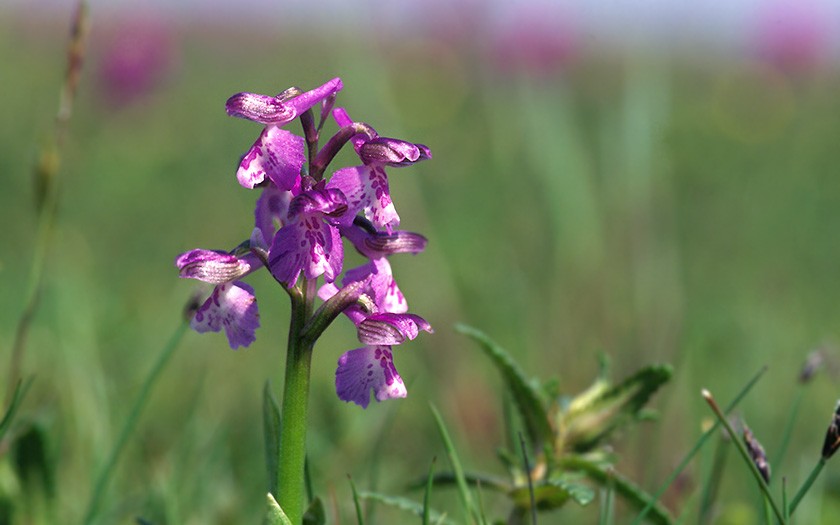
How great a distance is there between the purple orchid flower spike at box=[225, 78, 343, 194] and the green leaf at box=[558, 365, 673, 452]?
0.58m

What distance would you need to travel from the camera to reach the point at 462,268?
4164 millimetres

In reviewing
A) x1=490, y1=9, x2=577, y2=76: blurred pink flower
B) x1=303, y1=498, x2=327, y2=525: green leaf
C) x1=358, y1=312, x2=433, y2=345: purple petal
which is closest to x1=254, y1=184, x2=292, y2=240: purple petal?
x1=358, y1=312, x2=433, y2=345: purple petal

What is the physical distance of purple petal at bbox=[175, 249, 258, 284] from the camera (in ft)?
3.53

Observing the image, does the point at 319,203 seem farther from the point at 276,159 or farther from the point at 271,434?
the point at 271,434

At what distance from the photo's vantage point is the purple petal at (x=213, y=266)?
3.53 ft

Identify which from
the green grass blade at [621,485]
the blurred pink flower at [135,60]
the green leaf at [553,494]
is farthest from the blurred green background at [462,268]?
the green leaf at [553,494]

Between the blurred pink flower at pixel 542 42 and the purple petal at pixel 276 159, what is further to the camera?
the blurred pink flower at pixel 542 42

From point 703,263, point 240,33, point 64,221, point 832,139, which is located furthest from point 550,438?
point 240,33

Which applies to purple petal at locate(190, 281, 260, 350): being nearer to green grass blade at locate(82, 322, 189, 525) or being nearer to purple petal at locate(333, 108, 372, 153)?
purple petal at locate(333, 108, 372, 153)

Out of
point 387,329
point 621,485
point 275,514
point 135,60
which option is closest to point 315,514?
point 275,514

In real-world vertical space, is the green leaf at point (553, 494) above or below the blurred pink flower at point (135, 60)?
above

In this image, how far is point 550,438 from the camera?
1.43 m

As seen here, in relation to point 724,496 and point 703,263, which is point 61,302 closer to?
point 724,496

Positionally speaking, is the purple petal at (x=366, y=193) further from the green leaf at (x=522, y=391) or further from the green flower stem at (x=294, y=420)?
the green leaf at (x=522, y=391)
